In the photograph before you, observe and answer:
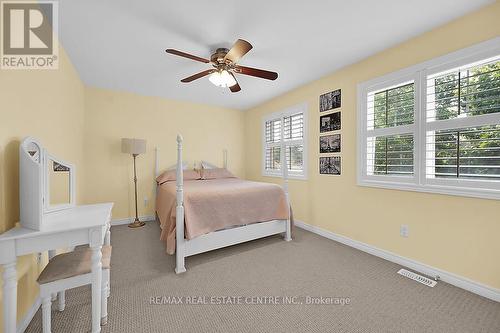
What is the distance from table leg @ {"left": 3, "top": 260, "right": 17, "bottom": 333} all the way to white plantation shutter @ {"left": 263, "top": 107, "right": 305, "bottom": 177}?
3134 mm

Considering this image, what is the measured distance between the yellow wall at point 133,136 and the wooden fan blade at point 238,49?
8.06ft

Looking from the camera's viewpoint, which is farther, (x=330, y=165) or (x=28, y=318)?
(x=330, y=165)

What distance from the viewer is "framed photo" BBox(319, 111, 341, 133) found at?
117 inches

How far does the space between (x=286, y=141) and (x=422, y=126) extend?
2094mm

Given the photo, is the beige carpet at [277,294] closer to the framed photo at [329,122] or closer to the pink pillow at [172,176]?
the pink pillow at [172,176]

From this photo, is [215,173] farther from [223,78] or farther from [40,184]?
[40,184]

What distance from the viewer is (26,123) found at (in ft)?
5.03

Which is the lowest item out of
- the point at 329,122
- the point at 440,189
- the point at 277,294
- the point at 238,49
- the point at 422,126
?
the point at 277,294

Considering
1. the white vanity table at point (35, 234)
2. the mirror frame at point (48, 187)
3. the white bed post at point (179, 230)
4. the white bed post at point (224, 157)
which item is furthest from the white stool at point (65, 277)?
the white bed post at point (224, 157)

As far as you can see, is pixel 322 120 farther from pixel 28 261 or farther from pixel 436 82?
pixel 28 261

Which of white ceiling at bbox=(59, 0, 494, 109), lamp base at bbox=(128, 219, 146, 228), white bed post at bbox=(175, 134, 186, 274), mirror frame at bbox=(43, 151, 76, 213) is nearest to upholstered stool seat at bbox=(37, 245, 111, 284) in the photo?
mirror frame at bbox=(43, 151, 76, 213)

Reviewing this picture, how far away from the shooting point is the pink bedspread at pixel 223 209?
2.27 m

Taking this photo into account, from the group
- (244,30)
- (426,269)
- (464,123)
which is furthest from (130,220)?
(464,123)

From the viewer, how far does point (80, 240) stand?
1.28 meters
